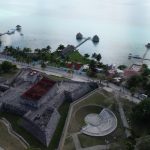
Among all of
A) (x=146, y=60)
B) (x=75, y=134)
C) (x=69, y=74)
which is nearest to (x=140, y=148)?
(x=75, y=134)

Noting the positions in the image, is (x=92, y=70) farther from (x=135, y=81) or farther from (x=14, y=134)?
(x=14, y=134)

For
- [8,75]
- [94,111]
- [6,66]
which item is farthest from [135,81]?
[6,66]

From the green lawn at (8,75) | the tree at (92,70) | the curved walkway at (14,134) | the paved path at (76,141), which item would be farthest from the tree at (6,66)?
the paved path at (76,141)

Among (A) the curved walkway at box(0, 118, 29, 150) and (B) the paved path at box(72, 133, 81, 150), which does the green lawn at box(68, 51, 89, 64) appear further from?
(B) the paved path at box(72, 133, 81, 150)

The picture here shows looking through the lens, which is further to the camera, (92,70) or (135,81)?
(92,70)

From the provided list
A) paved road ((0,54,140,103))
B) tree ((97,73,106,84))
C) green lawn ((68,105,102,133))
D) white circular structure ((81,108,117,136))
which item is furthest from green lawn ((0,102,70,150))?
paved road ((0,54,140,103))

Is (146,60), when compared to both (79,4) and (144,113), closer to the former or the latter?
(144,113)

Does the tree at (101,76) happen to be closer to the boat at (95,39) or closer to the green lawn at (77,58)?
the green lawn at (77,58)
